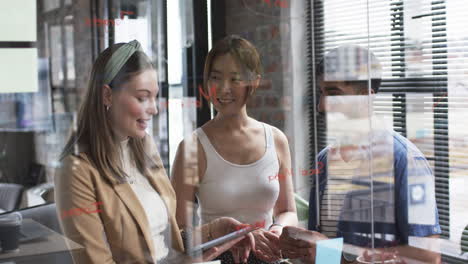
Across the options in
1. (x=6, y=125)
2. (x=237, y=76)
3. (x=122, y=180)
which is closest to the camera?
(x=6, y=125)

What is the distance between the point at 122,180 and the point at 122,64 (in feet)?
0.74

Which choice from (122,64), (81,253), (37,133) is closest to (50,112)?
(37,133)

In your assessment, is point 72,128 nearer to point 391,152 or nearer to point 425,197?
point 391,152

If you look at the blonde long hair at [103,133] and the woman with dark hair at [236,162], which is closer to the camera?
the blonde long hair at [103,133]

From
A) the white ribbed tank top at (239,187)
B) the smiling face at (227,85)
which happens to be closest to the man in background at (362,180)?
the white ribbed tank top at (239,187)

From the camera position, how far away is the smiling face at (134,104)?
1102mm

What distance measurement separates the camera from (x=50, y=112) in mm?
1035

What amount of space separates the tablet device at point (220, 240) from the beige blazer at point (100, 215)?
0.11 m

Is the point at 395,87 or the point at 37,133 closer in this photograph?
the point at 37,133

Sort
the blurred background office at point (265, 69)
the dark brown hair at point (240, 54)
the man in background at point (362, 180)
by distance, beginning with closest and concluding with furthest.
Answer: the blurred background office at point (265, 69), the dark brown hair at point (240, 54), the man in background at point (362, 180)

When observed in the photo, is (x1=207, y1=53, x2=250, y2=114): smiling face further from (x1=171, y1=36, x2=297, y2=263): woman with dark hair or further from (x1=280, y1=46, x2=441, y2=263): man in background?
(x1=280, y1=46, x2=441, y2=263): man in background

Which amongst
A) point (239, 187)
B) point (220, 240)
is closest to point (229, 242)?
point (220, 240)

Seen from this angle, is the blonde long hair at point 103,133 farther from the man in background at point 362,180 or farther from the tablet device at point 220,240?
the man in background at point 362,180

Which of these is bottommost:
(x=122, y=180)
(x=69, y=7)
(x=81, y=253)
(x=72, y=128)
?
(x=81, y=253)
